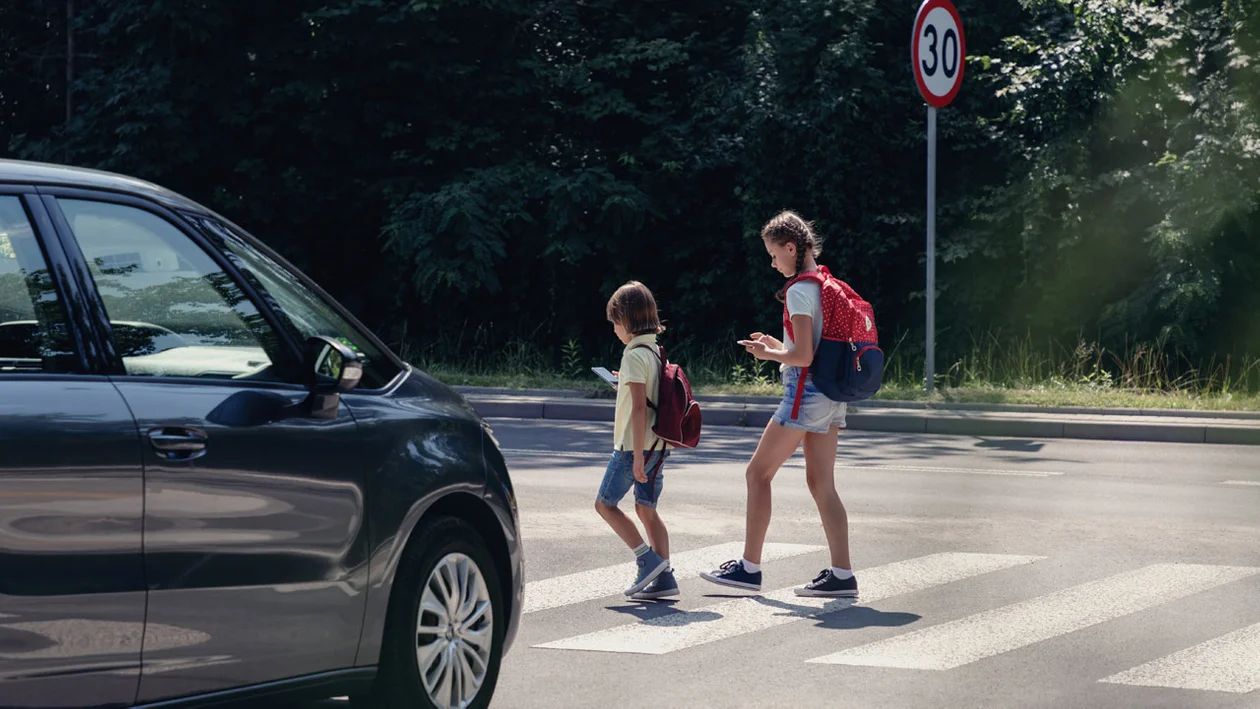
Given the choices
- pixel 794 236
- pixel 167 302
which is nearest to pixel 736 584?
pixel 794 236

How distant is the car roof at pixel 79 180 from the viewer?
4.10 metres

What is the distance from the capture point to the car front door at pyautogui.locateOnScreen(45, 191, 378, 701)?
159 inches

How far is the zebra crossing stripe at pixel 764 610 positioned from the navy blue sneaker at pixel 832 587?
5 centimetres

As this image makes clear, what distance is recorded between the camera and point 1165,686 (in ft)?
19.3

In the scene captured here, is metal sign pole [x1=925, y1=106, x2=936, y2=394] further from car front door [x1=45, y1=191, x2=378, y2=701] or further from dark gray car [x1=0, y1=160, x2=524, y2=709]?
car front door [x1=45, y1=191, x2=378, y2=701]

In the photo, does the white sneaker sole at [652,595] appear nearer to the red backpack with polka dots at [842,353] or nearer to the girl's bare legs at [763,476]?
the girl's bare legs at [763,476]

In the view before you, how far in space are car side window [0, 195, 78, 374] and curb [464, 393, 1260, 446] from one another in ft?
38.8

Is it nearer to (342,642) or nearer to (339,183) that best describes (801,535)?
(342,642)

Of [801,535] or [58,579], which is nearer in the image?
[58,579]

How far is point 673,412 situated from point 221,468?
3610 millimetres

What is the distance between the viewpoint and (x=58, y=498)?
3732mm

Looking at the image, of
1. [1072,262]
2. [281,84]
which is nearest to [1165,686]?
[1072,262]

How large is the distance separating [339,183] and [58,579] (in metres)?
20.8

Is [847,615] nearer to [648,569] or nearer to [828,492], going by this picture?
[828,492]
